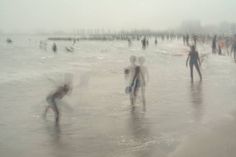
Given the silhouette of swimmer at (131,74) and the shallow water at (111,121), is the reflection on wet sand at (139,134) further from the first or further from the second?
the silhouette of swimmer at (131,74)

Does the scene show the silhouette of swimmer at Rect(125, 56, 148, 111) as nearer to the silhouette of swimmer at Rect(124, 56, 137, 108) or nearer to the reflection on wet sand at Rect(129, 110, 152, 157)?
the silhouette of swimmer at Rect(124, 56, 137, 108)

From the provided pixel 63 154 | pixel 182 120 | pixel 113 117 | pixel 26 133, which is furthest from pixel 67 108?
pixel 63 154

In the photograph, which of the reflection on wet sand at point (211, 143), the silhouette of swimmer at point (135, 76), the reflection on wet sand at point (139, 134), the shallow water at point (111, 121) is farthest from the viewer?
the silhouette of swimmer at point (135, 76)

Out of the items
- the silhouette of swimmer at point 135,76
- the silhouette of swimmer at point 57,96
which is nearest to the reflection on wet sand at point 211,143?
the silhouette of swimmer at point 135,76

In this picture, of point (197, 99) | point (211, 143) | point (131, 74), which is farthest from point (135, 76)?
point (211, 143)

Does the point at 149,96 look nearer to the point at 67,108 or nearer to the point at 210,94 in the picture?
the point at 210,94

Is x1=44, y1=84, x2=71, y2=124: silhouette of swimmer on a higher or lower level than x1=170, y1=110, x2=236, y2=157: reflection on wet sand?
higher

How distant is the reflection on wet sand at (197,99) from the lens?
11.1m

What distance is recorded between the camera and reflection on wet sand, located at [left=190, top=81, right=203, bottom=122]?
1114cm

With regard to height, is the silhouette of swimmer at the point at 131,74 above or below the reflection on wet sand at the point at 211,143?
above

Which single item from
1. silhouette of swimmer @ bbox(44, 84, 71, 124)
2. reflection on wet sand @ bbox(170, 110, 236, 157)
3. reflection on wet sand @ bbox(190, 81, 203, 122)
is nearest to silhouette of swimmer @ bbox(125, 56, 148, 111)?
reflection on wet sand @ bbox(190, 81, 203, 122)

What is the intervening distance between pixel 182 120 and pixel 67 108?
3.25m

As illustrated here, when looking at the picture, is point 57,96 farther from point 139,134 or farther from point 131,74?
point 131,74

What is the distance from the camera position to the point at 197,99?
548 inches
